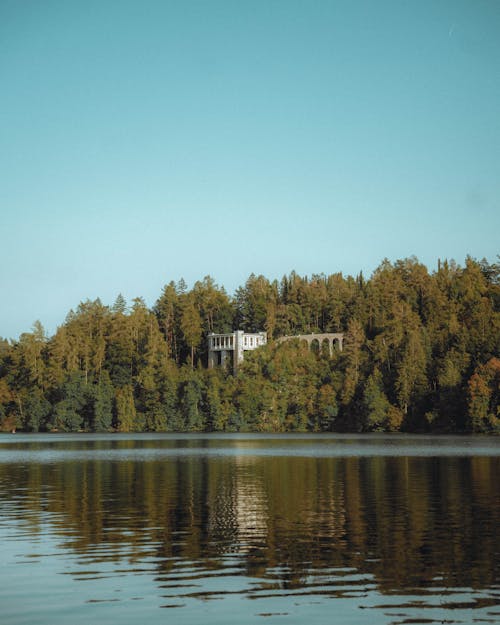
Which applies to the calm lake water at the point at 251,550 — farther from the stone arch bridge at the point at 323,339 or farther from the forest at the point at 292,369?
the stone arch bridge at the point at 323,339

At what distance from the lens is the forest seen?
140 metres

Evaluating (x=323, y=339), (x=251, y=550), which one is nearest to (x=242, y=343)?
(x=323, y=339)

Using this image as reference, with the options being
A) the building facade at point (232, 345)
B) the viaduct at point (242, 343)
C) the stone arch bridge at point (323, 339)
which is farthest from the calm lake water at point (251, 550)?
the building facade at point (232, 345)

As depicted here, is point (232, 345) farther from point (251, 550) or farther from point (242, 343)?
point (251, 550)

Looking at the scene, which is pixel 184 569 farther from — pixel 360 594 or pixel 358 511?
pixel 358 511

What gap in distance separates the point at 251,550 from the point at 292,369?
142 m

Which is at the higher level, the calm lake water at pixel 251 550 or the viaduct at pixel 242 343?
the viaduct at pixel 242 343

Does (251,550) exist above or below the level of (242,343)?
below

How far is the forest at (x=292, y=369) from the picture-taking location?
460 feet

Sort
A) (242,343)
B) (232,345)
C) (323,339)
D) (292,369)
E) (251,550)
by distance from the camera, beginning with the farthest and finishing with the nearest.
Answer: (232,345) → (242,343) → (323,339) → (292,369) → (251,550)

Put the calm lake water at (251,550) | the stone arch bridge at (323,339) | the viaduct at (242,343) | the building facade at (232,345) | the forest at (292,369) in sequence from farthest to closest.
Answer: the building facade at (232,345), the viaduct at (242,343), the stone arch bridge at (323,339), the forest at (292,369), the calm lake water at (251,550)

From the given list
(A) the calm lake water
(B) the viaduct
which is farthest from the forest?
(A) the calm lake water

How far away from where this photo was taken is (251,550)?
24734mm

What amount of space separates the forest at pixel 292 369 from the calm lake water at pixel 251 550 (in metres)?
89.5
